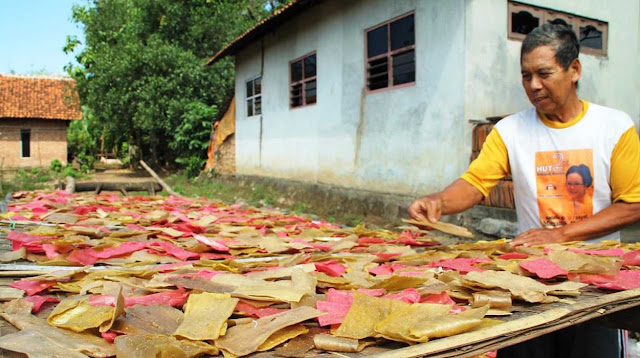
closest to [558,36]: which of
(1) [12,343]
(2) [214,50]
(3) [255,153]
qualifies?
(1) [12,343]

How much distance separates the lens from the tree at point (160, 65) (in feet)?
47.9

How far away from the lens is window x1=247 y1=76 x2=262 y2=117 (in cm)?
1194

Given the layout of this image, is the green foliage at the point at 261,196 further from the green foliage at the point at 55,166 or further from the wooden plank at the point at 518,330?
the green foliage at the point at 55,166

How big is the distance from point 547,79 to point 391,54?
18.0ft

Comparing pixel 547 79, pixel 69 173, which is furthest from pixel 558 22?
pixel 69 173

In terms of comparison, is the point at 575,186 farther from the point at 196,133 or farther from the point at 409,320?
the point at 196,133

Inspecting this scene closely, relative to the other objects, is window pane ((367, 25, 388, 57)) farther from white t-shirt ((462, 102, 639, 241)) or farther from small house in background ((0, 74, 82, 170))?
small house in background ((0, 74, 82, 170))

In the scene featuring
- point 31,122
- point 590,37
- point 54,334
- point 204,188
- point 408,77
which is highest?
point 31,122

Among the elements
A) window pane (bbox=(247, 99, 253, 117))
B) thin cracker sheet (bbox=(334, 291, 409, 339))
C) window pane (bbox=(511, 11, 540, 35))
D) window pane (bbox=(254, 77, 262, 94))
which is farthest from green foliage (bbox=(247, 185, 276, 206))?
thin cracker sheet (bbox=(334, 291, 409, 339))

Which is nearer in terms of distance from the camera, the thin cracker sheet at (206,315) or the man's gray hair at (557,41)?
the thin cracker sheet at (206,315)

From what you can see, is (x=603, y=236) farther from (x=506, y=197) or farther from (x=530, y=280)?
(x=506, y=197)

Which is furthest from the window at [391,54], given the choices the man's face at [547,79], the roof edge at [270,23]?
the man's face at [547,79]

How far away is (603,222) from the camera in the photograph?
1868 mm

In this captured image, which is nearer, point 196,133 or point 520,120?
point 520,120
